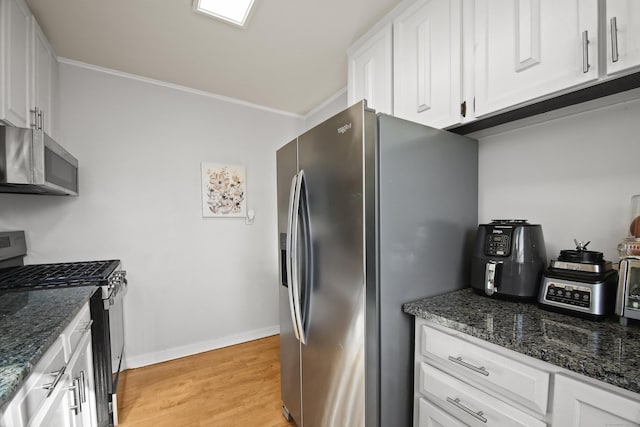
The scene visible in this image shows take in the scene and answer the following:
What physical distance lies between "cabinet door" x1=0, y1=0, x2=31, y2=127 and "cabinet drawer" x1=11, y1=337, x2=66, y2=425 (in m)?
1.13

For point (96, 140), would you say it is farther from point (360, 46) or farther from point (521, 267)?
point (521, 267)

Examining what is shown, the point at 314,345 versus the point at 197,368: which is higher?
the point at 314,345

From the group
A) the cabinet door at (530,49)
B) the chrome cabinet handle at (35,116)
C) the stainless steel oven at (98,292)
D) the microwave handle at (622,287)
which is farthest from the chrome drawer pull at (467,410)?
the chrome cabinet handle at (35,116)

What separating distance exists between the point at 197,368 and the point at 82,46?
259cm

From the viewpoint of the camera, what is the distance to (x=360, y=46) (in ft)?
5.90

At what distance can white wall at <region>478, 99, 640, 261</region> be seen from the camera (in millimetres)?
1100

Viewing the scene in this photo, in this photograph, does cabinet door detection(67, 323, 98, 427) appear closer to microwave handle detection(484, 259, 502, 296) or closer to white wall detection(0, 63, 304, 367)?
white wall detection(0, 63, 304, 367)

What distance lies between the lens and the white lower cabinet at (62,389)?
2.52ft

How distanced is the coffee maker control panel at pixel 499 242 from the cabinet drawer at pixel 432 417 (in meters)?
0.68

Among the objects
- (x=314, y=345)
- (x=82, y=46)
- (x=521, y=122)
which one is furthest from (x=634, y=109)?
(x=82, y=46)

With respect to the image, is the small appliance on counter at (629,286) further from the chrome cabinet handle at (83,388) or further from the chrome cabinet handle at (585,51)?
the chrome cabinet handle at (83,388)

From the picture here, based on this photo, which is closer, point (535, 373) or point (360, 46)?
point (535, 373)

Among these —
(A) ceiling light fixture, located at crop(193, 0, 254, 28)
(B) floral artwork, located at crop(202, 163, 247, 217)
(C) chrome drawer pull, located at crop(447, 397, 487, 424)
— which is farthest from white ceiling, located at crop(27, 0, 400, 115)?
(C) chrome drawer pull, located at crop(447, 397, 487, 424)

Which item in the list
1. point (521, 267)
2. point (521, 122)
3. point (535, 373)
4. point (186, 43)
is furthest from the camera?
point (186, 43)
